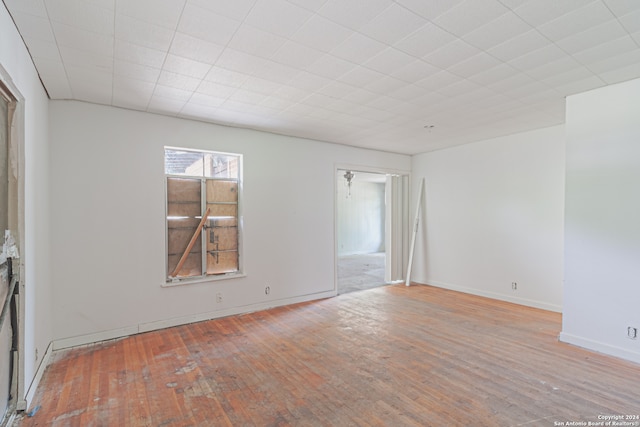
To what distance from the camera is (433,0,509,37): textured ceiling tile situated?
183cm

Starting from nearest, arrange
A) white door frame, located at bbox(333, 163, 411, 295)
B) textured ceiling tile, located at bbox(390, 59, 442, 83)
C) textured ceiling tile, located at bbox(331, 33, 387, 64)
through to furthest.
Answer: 1. textured ceiling tile, located at bbox(331, 33, 387, 64)
2. textured ceiling tile, located at bbox(390, 59, 442, 83)
3. white door frame, located at bbox(333, 163, 411, 295)

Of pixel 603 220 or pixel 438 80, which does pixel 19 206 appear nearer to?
pixel 438 80

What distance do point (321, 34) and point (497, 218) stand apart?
4.35 meters

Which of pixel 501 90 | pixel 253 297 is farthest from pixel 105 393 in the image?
pixel 501 90

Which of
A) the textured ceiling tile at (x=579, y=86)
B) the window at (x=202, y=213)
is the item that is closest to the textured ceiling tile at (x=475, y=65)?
the textured ceiling tile at (x=579, y=86)

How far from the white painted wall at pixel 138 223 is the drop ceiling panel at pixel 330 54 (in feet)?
1.13

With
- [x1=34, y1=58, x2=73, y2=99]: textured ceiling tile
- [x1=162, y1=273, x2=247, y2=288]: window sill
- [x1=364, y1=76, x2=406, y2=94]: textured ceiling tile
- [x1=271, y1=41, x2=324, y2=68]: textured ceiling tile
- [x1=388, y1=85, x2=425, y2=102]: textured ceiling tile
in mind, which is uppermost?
[x1=271, y1=41, x2=324, y2=68]: textured ceiling tile

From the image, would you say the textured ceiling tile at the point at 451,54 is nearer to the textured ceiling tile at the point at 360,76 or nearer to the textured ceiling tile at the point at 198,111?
the textured ceiling tile at the point at 360,76

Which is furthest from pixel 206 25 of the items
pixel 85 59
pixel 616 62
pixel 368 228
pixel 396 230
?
pixel 368 228

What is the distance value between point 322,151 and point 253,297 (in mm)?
2572

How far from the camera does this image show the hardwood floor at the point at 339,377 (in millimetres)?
2119

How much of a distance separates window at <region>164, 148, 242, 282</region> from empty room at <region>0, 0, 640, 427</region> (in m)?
0.03

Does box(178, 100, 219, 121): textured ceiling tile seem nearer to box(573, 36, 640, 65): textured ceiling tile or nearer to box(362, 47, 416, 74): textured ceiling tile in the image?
box(362, 47, 416, 74): textured ceiling tile

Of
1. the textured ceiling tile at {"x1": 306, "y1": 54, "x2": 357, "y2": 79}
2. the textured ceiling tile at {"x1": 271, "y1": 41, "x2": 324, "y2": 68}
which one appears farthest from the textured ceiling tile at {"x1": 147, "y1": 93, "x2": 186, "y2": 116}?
the textured ceiling tile at {"x1": 306, "y1": 54, "x2": 357, "y2": 79}
